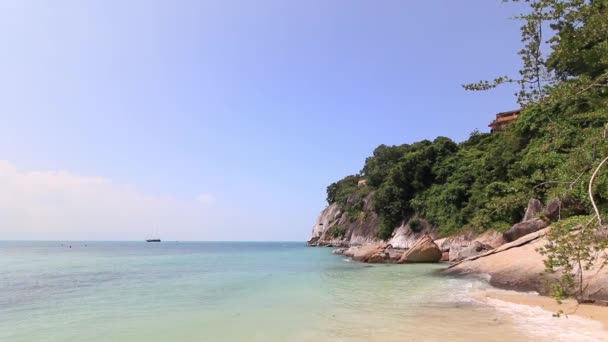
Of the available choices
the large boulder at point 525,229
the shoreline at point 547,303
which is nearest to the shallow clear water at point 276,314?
the shoreline at point 547,303

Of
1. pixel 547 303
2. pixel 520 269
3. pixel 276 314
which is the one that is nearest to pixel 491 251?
pixel 520 269

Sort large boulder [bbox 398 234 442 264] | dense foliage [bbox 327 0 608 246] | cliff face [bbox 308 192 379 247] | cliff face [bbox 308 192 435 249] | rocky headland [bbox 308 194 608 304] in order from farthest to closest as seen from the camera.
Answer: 1. cliff face [bbox 308 192 379 247]
2. cliff face [bbox 308 192 435 249]
3. large boulder [bbox 398 234 442 264]
4. rocky headland [bbox 308 194 608 304]
5. dense foliage [bbox 327 0 608 246]

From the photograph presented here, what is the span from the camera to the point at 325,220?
93750 mm

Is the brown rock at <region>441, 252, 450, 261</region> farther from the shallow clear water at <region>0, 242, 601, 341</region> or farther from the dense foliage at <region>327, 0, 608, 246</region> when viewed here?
the shallow clear water at <region>0, 242, 601, 341</region>

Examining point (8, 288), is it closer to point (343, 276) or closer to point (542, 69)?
point (343, 276)

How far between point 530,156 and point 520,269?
15.6m

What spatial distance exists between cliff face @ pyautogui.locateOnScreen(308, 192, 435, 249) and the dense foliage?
2.76m

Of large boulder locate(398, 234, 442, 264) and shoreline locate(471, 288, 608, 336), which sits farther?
large boulder locate(398, 234, 442, 264)

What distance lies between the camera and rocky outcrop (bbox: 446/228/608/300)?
12.1 m

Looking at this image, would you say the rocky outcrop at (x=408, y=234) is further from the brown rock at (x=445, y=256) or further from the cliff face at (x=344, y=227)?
the brown rock at (x=445, y=256)

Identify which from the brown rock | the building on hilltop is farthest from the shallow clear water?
the building on hilltop

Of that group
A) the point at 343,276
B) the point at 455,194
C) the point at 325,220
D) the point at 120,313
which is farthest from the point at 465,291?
the point at 325,220

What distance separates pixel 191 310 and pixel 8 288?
560 inches

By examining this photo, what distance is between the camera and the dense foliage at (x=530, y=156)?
242 inches
